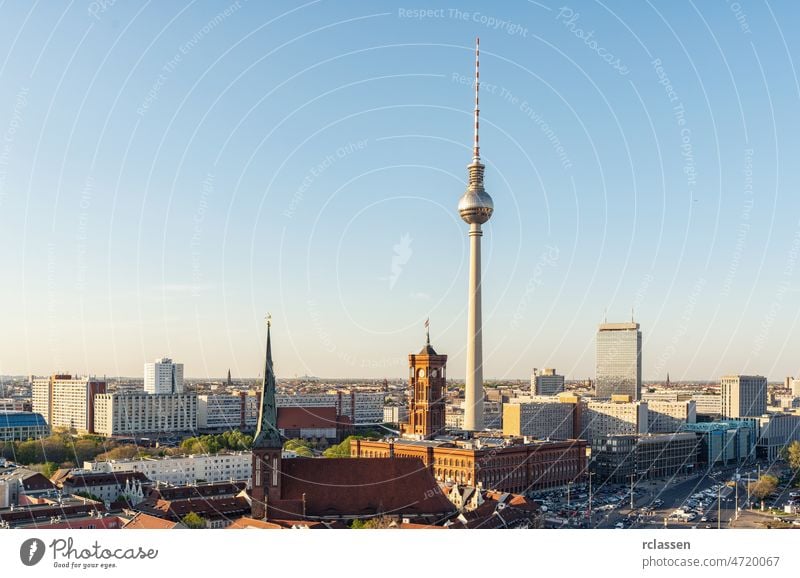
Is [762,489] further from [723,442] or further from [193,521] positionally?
[193,521]

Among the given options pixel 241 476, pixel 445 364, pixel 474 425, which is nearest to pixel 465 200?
pixel 445 364

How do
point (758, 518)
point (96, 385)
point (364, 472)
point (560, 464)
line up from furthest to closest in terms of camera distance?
point (96, 385) < point (560, 464) < point (758, 518) < point (364, 472)

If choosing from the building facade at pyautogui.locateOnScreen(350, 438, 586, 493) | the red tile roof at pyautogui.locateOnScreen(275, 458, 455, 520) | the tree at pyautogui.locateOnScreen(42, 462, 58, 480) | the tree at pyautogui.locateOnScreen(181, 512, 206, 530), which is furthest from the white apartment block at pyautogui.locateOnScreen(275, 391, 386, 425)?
the tree at pyautogui.locateOnScreen(181, 512, 206, 530)

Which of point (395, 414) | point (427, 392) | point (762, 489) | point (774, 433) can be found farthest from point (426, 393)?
point (395, 414)

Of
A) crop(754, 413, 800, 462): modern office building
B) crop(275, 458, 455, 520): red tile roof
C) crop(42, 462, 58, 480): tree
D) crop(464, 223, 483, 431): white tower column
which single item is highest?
crop(464, 223, 483, 431): white tower column

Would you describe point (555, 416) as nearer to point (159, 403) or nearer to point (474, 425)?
point (474, 425)

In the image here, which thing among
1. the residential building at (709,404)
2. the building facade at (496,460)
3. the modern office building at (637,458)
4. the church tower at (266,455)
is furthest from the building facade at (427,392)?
the residential building at (709,404)

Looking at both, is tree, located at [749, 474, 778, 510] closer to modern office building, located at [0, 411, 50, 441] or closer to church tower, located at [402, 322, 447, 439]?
church tower, located at [402, 322, 447, 439]
